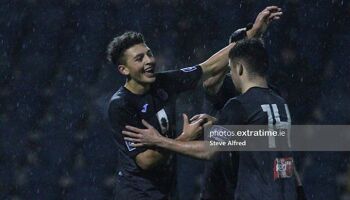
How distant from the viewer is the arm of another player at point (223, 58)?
19.3 feet

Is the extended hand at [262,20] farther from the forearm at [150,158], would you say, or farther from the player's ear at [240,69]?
the forearm at [150,158]

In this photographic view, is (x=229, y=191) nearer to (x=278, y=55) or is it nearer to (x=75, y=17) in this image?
(x=278, y=55)

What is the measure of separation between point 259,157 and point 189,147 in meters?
0.51

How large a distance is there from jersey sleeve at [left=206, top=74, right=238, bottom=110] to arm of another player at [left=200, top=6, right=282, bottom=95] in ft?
0.11

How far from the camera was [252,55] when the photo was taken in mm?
4852

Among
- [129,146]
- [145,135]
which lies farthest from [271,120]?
[129,146]

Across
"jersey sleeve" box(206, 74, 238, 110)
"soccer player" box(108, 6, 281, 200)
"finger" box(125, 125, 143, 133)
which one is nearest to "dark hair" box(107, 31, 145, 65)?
"soccer player" box(108, 6, 281, 200)

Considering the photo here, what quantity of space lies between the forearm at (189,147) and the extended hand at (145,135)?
0.13 feet

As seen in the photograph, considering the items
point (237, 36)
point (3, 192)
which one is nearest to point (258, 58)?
point (237, 36)

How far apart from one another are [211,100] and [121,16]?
7.39 ft

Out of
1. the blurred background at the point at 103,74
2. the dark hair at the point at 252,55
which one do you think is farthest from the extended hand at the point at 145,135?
the blurred background at the point at 103,74

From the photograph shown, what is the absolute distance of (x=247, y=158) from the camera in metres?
4.80

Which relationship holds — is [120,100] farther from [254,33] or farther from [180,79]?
[254,33]

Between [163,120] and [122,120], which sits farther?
[163,120]
